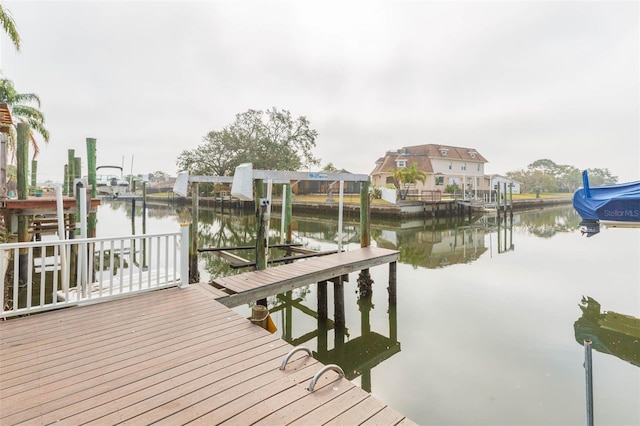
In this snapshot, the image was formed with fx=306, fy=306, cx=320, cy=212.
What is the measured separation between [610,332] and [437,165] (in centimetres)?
3636

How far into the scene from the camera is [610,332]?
604cm

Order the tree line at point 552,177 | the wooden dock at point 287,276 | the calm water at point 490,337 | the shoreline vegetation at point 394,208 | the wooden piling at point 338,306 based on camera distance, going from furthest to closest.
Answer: the tree line at point 552,177 < the shoreline vegetation at point 394,208 < the wooden piling at point 338,306 < the wooden dock at point 287,276 < the calm water at point 490,337

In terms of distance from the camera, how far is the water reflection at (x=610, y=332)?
17.2ft

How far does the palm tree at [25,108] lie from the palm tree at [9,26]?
10384 mm

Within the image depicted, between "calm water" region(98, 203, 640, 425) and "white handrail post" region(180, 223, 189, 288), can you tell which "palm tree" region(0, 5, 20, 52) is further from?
"white handrail post" region(180, 223, 189, 288)

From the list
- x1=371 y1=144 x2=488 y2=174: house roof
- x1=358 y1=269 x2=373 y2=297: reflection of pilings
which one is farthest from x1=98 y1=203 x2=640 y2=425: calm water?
x1=371 y1=144 x2=488 y2=174: house roof

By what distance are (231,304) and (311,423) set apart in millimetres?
2986

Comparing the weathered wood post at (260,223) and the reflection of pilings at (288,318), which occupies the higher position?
the weathered wood post at (260,223)

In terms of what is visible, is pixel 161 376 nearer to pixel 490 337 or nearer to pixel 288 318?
pixel 288 318

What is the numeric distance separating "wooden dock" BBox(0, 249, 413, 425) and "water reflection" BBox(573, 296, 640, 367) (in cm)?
554

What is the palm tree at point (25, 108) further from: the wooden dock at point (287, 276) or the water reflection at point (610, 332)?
the water reflection at point (610, 332)

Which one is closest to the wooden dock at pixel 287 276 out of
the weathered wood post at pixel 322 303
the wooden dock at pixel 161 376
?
the weathered wood post at pixel 322 303

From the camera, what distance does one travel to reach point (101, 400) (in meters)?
2.23

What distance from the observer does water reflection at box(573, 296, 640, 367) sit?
525 centimetres
